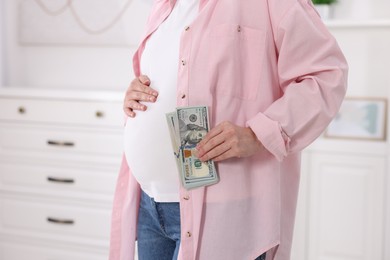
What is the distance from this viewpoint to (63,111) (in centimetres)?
292

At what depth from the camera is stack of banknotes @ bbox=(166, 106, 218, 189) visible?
4.02ft

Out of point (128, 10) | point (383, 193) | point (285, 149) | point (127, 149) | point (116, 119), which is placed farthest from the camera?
point (128, 10)

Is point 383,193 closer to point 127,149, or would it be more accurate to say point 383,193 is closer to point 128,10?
point 127,149

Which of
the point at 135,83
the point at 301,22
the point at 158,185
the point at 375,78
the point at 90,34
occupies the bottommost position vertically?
the point at 158,185

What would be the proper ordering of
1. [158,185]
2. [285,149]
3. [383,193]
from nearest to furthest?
[285,149]
[158,185]
[383,193]

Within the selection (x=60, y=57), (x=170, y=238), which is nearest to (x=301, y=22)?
(x=170, y=238)

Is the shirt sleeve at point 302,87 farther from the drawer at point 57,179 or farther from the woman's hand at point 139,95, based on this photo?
the drawer at point 57,179

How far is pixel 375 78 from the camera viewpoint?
272cm

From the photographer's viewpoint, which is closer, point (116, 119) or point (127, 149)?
point (127, 149)

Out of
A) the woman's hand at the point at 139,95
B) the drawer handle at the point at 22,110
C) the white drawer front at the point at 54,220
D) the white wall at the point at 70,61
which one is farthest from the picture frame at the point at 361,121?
the drawer handle at the point at 22,110

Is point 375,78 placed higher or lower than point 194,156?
higher

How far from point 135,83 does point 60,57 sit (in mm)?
2201

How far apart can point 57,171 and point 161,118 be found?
175cm

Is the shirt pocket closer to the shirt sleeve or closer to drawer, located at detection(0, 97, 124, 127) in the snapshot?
the shirt sleeve
